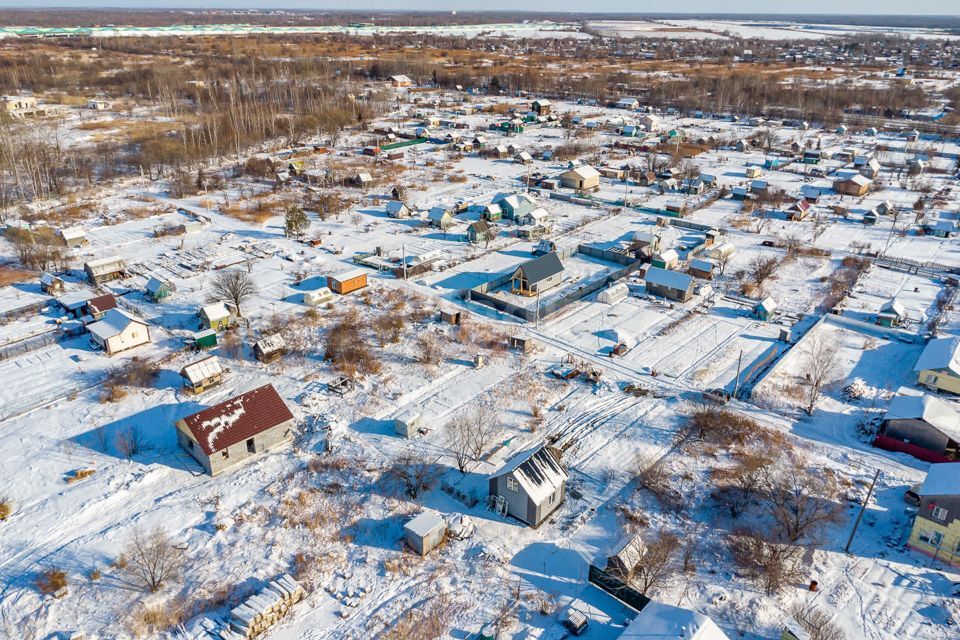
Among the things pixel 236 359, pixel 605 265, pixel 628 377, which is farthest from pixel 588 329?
pixel 236 359

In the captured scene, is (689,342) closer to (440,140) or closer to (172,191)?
(172,191)

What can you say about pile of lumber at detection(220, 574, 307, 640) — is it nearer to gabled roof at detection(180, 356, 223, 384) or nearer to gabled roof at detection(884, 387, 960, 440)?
gabled roof at detection(180, 356, 223, 384)

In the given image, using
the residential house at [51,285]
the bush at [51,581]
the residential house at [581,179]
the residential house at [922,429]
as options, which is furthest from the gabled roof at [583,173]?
the bush at [51,581]

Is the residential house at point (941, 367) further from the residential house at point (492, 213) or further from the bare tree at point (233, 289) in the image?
the bare tree at point (233, 289)

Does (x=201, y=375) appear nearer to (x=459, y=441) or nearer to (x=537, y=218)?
(x=459, y=441)

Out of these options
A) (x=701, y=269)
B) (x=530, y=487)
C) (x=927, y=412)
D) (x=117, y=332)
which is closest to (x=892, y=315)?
(x=701, y=269)

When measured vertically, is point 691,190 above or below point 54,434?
above
